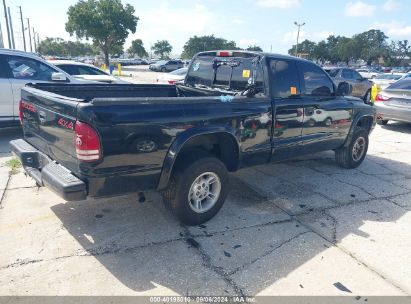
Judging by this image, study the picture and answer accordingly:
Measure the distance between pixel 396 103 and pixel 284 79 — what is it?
6.63 metres

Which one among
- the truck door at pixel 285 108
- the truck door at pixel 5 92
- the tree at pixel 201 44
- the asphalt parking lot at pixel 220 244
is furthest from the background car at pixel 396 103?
the tree at pixel 201 44

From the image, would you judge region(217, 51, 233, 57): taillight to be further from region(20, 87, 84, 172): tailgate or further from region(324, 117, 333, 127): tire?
region(20, 87, 84, 172): tailgate

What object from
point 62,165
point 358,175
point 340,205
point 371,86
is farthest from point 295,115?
point 371,86

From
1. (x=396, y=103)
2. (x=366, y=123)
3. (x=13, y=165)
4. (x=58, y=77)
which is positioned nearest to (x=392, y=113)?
(x=396, y=103)

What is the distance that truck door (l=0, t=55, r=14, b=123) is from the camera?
6934mm

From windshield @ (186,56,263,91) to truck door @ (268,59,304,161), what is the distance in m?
0.25

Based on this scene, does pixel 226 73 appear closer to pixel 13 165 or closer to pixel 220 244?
pixel 220 244

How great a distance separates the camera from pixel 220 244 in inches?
140

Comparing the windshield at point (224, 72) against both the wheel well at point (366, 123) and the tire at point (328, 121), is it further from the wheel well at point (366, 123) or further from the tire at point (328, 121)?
the wheel well at point (366, 123)

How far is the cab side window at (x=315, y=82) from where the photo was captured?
4969mm

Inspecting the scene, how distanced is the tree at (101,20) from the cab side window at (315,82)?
4726 cm

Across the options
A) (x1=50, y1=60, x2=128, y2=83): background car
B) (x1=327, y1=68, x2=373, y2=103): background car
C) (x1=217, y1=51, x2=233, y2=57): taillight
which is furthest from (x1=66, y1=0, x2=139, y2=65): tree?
(x1=217, y1=51, x2=233, y2=57): taillight

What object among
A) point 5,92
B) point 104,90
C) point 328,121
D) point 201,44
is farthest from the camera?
point 201,44

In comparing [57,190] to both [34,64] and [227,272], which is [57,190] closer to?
[227,272]
